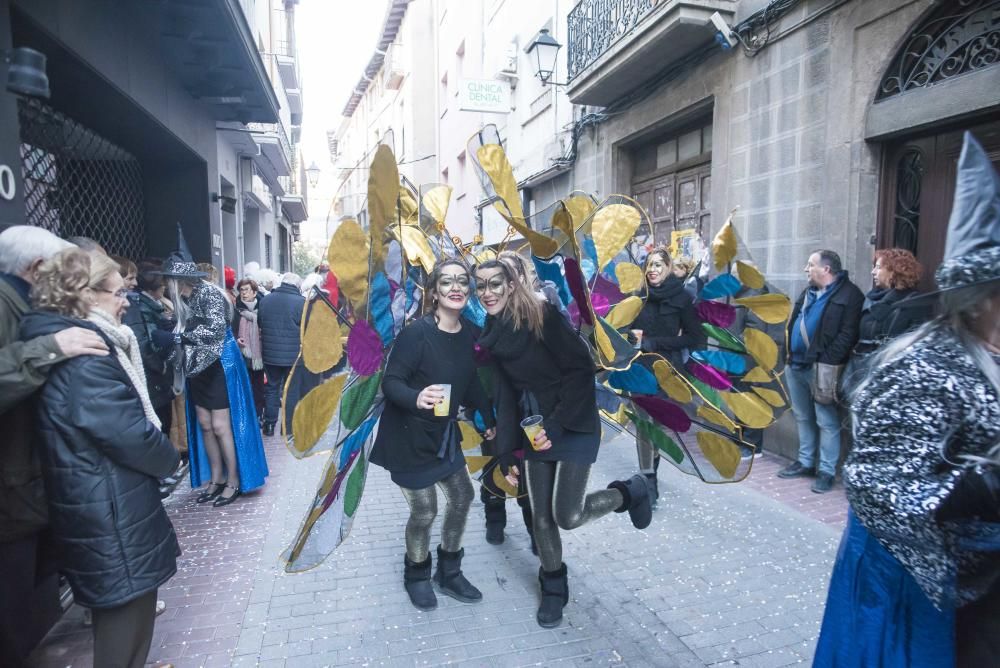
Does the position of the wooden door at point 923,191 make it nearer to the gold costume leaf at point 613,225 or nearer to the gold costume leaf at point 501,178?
the gold costume leaf at point 613,225

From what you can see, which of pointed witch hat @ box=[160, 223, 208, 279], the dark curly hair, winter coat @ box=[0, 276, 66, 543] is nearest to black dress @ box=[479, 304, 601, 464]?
winter coat @ box=[0, 276, 66, 543]

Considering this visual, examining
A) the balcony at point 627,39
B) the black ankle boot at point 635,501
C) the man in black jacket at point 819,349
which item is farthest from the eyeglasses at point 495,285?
the balcony at point 627,39

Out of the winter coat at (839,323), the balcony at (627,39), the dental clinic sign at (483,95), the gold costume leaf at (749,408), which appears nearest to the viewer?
the gold costume leaf at (749,408)

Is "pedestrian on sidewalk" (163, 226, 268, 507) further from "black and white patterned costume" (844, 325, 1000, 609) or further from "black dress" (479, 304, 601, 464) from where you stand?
"black and white patterned costume" (844, 325, 1000, 609)

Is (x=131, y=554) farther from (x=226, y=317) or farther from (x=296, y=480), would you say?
(x=296, y=480)

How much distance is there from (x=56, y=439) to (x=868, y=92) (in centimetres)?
578

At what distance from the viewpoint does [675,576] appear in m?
3.44

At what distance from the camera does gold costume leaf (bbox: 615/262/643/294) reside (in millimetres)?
3129

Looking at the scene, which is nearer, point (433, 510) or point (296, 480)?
point (433, 510)

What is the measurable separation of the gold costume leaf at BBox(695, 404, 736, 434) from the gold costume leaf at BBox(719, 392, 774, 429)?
110mm

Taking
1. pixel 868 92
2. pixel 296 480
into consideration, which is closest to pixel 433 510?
pixel 296 480

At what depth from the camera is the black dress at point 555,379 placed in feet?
9.23

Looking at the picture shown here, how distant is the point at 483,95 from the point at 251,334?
275 inches

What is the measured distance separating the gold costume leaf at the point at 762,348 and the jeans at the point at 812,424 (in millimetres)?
2167
